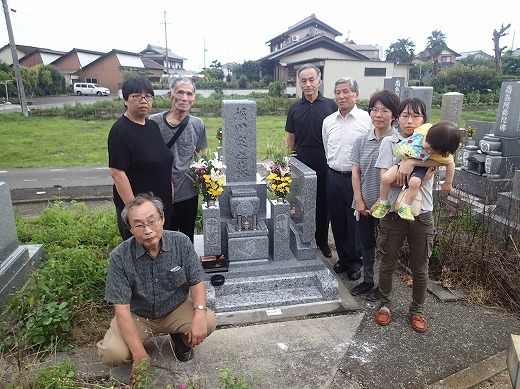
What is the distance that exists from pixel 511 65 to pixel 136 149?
115ft

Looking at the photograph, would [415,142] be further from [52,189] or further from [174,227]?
[52,189]

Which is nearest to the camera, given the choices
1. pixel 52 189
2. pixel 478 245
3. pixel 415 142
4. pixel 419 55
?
pixel 415 142

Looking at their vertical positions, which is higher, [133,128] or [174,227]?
[133,128]

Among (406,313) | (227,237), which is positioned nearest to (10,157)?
(227,237)

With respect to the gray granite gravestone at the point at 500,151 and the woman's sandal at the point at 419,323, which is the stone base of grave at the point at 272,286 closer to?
the woman's sandal at the point at 419,323

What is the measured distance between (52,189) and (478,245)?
23.7 feet

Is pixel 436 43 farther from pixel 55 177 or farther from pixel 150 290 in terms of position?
pixel 150 290

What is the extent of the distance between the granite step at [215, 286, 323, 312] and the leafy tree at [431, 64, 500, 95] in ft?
88.4

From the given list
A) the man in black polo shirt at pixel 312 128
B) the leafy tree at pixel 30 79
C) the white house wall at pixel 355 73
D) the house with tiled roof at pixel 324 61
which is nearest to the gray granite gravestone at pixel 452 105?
the man in black polo shirt at pixel 312 128

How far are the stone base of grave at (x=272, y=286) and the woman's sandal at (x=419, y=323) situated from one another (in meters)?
0.67

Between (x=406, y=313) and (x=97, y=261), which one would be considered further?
(x=97, y=261)

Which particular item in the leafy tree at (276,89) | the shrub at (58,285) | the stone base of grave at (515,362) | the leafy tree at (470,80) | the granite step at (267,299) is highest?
the leafy tree at (470,80)

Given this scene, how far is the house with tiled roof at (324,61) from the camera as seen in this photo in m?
23.6

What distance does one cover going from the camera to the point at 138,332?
2.54 metres
